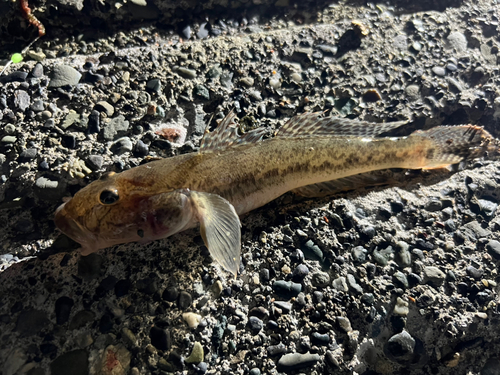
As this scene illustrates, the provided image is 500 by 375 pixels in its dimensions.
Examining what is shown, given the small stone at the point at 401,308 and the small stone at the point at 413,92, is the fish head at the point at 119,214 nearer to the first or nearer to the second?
the small stone at the point at 401,308

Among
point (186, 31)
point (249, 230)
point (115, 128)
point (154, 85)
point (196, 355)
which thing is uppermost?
point (186, 31)

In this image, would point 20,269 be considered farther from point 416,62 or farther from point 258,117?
point 416,62

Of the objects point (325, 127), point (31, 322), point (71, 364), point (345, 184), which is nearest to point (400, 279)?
point (345, 184)

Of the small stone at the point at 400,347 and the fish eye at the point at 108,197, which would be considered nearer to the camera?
the fish eye at the point at 108,197

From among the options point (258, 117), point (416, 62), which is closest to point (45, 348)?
point (258, 117)

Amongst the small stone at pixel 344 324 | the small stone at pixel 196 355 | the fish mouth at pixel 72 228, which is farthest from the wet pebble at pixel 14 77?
the small stone at pixel 344 324

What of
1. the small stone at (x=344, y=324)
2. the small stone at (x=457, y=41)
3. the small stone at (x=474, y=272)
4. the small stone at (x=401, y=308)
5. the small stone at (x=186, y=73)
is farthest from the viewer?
the small stone at (x=457, y=41)

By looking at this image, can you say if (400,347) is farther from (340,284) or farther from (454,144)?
(454,144)
